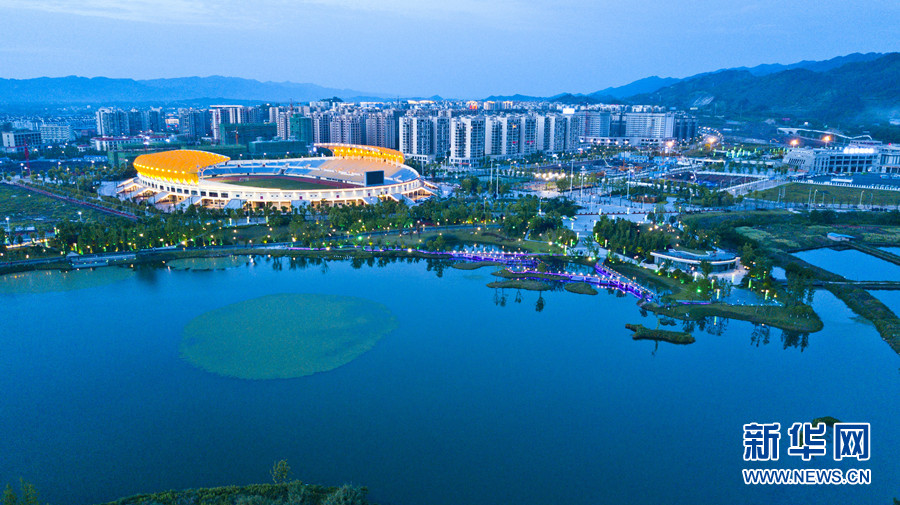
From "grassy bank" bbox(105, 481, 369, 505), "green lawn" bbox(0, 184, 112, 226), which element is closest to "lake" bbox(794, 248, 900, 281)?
"grassy bank" bbox(105, 481, 369, 505)

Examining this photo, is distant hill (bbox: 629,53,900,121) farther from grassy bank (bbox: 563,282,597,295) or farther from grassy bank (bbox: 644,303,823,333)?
grassy bank (bbox: 563,282,597,295)

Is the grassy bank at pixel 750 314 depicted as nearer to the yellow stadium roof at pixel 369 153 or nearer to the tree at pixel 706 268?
the tree at pixel 706 268

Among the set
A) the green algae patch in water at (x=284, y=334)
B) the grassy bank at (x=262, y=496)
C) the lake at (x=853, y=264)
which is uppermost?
the lake at (x=853, y=264)

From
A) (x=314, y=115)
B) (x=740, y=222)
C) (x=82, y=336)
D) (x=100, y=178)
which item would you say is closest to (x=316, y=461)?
(x=82, y=336)

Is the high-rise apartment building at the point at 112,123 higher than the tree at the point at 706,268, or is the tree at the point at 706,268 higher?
the high-rise apartment building at the point at 112,123

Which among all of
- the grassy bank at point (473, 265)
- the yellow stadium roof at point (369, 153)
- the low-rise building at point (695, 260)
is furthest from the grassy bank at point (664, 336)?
the yellow stadium roof at point (369, 153)

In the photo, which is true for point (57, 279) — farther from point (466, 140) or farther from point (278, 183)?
point (466, 140)

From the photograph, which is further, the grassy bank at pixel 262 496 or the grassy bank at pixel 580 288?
the grassy bank at pixel 580 288

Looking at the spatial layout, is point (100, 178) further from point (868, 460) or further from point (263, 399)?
point (868, 460)
